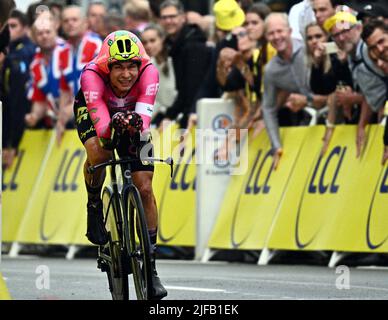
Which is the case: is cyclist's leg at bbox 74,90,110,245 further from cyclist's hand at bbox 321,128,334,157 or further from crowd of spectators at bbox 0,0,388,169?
cyclist's hand at bbox 321,128,334,157

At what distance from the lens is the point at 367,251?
14.4 metres

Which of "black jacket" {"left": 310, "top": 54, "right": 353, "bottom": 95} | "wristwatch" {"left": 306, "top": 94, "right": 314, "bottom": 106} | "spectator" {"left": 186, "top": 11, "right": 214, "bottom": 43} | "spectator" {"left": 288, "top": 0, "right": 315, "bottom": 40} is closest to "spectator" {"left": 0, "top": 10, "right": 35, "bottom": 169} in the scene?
"spectator" {"left": 186, "top": 11, "right": 214, "bottom": 43}

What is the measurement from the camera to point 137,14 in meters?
20.2

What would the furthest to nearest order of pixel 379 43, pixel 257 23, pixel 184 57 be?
pixel 184 57
pixel 257 23
pixel 379 43

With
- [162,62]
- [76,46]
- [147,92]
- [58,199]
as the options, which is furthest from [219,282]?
[76,46]

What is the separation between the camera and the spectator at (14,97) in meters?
20.0

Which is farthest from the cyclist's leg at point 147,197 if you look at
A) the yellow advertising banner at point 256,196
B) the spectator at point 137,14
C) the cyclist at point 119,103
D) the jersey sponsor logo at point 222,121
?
the spectator at point 137,14

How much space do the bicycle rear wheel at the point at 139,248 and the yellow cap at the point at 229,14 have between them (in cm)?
703

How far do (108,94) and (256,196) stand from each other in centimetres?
571

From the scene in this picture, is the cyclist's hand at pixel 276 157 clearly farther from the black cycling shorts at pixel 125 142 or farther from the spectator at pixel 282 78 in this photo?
the black cycling shorts at pixel 125 142

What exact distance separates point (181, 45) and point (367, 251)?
15.1 ft

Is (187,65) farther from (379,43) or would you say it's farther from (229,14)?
(379,43)

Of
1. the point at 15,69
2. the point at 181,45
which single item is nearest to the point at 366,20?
the point at 181,45

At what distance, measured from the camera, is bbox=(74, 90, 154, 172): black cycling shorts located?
34.2 feet
